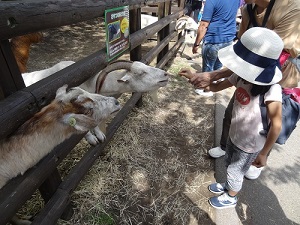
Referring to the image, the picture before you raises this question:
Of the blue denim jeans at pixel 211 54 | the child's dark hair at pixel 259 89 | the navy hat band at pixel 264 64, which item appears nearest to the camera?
the navy hat band at pixel 264 64

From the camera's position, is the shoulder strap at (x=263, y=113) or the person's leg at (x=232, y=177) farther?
the person's leg at (x=232, y=177)

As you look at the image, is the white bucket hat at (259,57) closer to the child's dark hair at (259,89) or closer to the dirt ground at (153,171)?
the child's dark hair at (259,89)

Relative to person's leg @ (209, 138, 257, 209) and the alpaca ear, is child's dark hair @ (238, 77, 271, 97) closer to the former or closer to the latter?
person's leg @ (209, 138, 257, 209)

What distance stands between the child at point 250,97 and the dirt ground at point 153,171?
393 millimetres

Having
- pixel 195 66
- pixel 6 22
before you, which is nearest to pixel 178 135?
pixel 6 22

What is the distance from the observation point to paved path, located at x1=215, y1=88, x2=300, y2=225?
2408mm

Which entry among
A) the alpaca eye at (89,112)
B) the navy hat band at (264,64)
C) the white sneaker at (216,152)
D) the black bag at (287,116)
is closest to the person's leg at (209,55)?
the white sneaker at (216,152)

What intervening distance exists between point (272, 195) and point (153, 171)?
4.65 feet

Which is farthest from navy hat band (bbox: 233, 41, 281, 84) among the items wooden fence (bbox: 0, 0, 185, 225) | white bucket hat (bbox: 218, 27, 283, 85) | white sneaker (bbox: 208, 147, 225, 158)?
white sneaker (bbox: 208, 147, 225, 158)

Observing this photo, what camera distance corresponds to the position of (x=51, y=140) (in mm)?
1652

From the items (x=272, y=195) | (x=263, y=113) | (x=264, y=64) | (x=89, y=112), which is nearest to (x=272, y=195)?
(x=272, y=195)

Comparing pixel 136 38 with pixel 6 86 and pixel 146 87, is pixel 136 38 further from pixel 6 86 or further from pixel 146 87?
pixel 6 86

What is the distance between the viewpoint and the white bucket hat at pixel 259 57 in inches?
65.9

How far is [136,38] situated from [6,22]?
2077 millimetres
